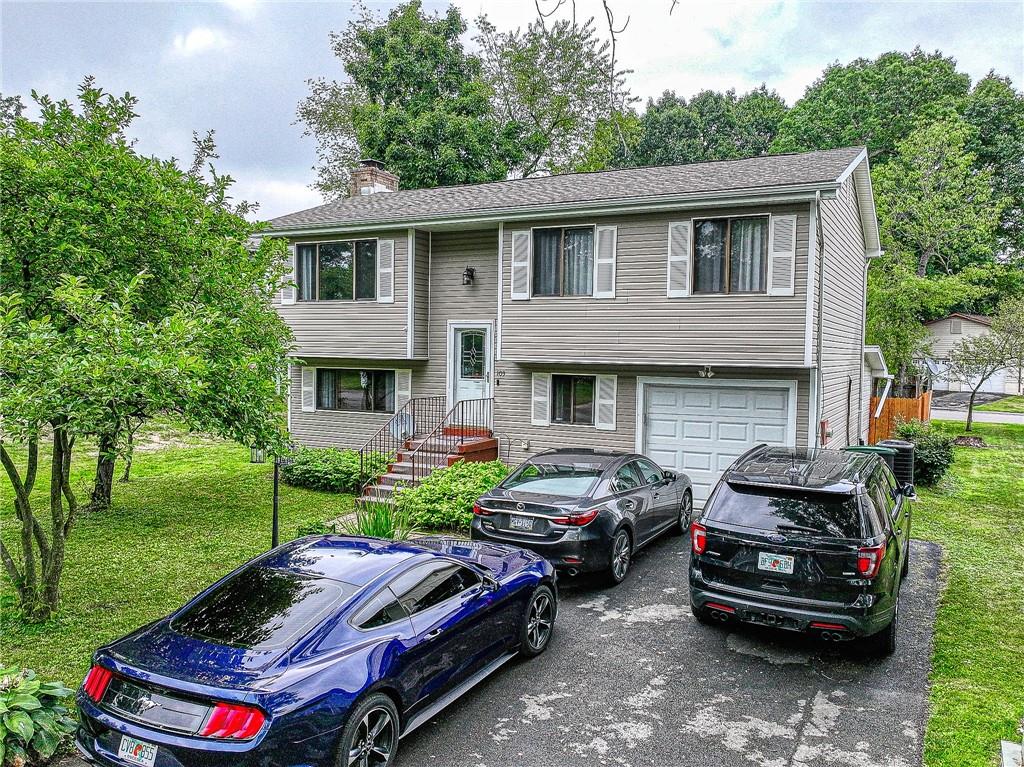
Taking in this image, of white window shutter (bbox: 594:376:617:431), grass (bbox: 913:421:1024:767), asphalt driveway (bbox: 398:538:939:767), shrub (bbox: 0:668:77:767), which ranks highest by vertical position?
white window shutter (bbox: 594:376:617:431)

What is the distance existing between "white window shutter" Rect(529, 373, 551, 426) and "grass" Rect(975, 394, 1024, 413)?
28.4 m

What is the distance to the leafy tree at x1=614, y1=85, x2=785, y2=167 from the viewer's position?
42281 millimetres

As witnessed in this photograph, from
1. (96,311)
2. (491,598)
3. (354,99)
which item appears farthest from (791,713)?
(354,99)

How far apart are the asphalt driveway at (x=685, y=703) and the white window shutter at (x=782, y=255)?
5.47m

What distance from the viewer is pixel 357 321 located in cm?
1502

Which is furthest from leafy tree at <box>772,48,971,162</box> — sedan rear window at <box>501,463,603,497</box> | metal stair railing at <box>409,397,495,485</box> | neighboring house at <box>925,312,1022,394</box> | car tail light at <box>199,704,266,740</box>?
car tail light at <box>199,704,266,740</box>

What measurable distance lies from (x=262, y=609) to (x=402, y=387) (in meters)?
10.8

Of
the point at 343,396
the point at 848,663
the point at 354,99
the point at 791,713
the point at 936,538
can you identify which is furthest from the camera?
the point at 354,99

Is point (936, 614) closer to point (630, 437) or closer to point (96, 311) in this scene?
point (630, 437)

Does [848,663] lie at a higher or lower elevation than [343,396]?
lower

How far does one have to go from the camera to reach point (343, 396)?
1619cm

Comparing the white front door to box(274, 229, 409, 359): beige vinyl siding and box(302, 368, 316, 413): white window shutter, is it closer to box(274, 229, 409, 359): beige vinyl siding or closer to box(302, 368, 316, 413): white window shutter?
box(274, 229, 409, 359): beige vinyl siding

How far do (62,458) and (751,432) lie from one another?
10.2 metres

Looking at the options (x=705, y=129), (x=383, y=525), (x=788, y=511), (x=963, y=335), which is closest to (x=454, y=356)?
(x=383, y=525)
